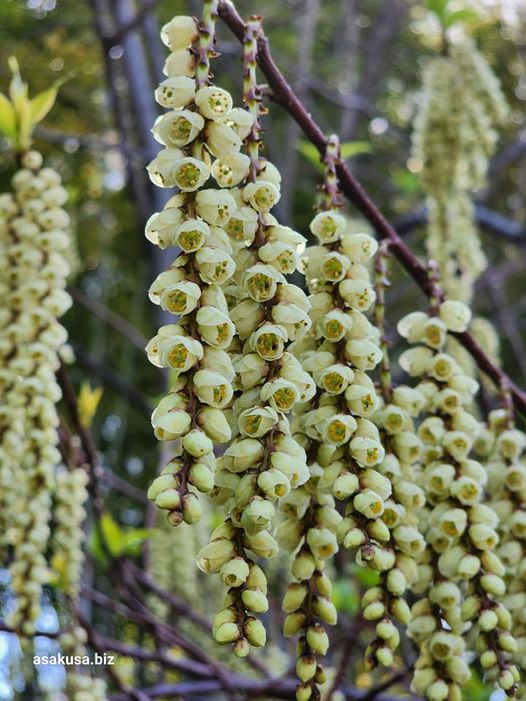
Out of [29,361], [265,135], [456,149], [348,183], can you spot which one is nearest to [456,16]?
[456,149]

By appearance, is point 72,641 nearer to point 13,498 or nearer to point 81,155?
point 13,498

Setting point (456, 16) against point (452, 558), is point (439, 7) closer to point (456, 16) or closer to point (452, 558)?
point (456, 16)


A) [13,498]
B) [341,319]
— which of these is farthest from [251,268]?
[13,498]

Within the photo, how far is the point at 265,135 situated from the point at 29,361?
11.1 feet

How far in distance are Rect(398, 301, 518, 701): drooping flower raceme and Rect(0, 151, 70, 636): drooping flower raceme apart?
0.70 metres

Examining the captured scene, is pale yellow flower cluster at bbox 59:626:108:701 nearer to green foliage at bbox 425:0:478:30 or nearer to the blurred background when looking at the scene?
green foliage at bbox 425:0:478:30

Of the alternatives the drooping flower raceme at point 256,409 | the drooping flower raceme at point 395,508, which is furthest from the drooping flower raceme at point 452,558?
the drooping flower raceme at point 256,409

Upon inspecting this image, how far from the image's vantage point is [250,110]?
88 cm

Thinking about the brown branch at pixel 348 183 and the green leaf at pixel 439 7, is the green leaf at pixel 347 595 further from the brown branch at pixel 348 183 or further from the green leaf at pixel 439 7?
the green leaf at pixel 439 7

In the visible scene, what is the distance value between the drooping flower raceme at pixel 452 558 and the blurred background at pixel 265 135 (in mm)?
3062

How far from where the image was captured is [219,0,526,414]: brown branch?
1.00 metres

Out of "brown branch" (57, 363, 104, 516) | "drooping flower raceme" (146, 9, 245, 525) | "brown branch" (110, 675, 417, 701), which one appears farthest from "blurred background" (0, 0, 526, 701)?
"drooping flower raceme" (146, 9, 245, 525)

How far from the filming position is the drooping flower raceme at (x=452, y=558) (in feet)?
3.24

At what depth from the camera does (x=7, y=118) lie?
163 centimetres
